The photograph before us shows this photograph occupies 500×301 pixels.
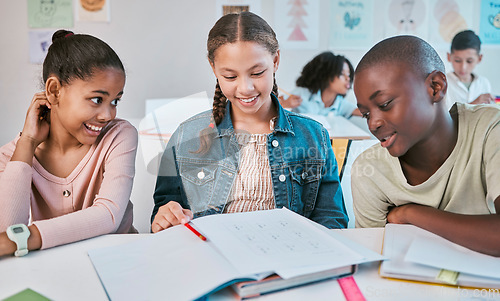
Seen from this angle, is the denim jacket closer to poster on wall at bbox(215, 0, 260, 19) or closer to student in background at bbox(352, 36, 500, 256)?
student in background at bbox(352, 36, 500, 256)

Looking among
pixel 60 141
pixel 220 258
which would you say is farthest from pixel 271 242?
pixel 60 141

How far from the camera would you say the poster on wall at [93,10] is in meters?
1.21

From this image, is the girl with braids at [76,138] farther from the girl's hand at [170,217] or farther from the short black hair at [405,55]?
the short black hair at [405,55]

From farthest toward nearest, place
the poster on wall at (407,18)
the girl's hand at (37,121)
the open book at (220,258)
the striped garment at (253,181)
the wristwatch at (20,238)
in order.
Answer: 1. the poster on wall at (407,18)
2. the striped garment at (253,181)
3. the girl's hand at (37,121)
4. the wristwatch at (20,238)
5. the open book at (220,258)

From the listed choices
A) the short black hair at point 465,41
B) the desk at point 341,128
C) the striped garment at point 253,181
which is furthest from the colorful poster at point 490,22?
the striped garment at point 253,181

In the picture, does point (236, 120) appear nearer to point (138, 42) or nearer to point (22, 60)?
point (138, 42)

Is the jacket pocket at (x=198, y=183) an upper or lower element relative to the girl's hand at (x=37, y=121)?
lower

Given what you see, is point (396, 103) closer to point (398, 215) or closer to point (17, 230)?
point (398, 215)

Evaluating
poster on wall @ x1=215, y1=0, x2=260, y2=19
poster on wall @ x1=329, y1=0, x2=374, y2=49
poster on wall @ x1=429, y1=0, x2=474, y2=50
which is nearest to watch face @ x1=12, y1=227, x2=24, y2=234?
poster on wall @ x1=215, y1=0, x2=260, y2=19

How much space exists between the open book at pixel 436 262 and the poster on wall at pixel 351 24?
1.18m

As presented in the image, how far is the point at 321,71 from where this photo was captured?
5.90ft

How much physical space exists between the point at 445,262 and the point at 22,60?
1220mm

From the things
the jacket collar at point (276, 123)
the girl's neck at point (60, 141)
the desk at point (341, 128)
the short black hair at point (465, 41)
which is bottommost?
the desk at point (341, 128)

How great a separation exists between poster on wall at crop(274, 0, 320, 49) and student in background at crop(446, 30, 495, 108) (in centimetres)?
72
